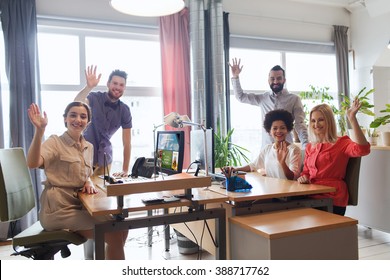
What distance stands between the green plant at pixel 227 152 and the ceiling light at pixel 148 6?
2.03 metres

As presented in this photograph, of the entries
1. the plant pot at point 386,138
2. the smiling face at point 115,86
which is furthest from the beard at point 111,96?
the plant pot at point 386,138

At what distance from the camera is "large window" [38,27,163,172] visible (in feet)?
12.8

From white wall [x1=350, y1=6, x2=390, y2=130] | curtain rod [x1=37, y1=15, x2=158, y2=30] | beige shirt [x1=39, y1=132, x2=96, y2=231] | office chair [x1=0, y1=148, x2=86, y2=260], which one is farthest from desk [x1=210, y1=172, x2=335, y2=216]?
white wall [x1=350, y1=6, x2=390, y2=130]

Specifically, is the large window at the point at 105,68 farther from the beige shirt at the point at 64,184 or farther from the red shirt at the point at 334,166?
the red shirt at the point at 334,166

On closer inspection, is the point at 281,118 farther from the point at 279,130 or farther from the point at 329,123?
the point at 329,123

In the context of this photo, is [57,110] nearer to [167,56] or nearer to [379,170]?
[167,56]

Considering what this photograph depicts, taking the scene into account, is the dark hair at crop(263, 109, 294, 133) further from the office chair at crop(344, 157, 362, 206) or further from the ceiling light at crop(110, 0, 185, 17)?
the ceiling light at crop(110, 0, 185, 17)

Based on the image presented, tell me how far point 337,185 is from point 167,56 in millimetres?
2676

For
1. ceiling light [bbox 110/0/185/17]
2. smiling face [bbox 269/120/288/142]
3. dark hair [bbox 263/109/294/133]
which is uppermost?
ceiling light [bbox 110/0/185/17]

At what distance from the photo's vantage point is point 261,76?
5.01 meters

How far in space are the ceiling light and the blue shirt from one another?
78 cm

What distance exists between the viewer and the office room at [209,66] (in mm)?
3465

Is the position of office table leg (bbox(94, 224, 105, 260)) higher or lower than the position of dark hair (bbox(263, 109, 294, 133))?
lower
